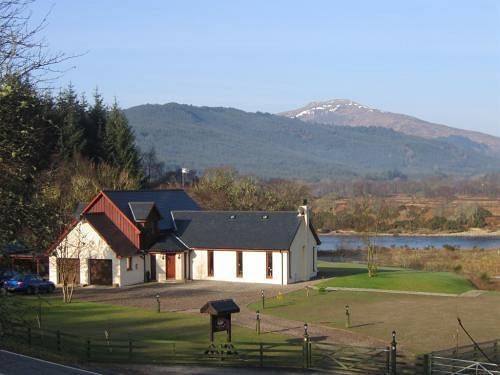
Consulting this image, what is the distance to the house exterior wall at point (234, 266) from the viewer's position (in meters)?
45.8

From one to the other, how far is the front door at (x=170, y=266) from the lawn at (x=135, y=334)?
9.51 metres

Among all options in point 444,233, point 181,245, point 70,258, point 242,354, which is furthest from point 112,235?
point 444,233

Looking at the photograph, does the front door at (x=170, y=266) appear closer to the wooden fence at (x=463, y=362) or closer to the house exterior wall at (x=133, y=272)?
the house exterior wall at (x=133, y=272)

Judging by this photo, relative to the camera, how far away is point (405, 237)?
367 feet

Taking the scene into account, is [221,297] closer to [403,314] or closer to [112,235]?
[112,235]

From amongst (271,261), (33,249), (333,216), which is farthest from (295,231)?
(333,216)

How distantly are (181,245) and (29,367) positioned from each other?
89.1 ft

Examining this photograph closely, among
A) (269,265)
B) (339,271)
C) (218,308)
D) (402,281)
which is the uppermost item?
(269,265)

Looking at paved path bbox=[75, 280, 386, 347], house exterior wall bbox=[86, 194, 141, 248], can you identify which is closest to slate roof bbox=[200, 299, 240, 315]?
paved path bbox=[75, 280, 386, 347]

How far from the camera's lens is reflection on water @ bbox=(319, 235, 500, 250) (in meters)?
91.1

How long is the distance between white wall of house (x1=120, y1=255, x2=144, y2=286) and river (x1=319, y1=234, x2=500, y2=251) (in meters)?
43.4

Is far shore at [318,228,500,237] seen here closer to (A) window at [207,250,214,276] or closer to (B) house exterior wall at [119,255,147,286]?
(A) window at [207,250,214,276]

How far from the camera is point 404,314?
34906mm

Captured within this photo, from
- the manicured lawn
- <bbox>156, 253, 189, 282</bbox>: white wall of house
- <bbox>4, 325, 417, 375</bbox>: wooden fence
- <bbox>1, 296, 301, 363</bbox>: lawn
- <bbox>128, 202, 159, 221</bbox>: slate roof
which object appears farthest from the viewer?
<bbox>156, 253, 189, 282</bbox>: white wall of house
